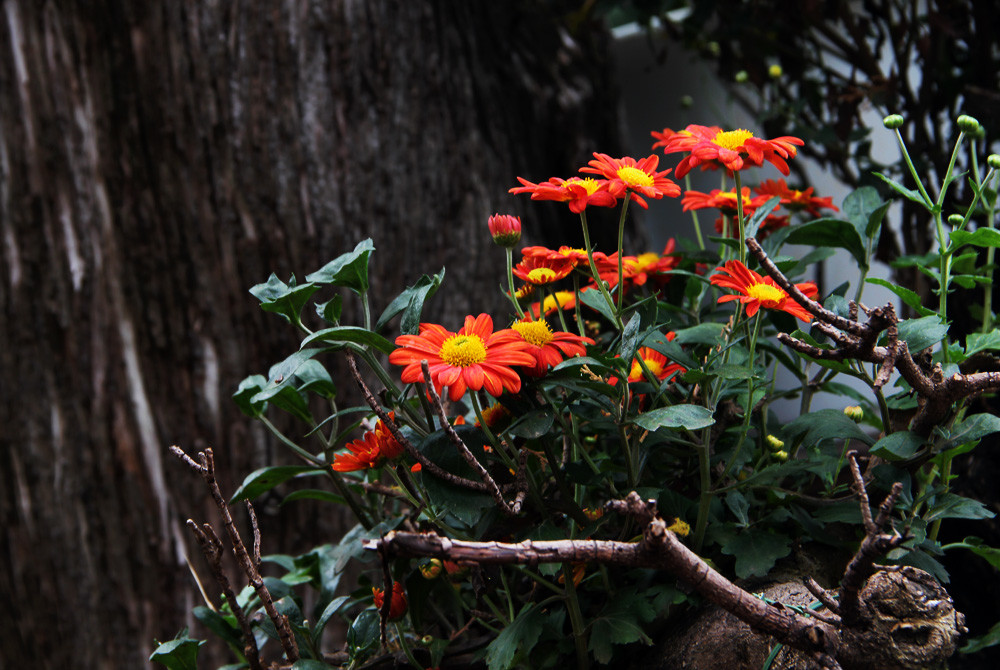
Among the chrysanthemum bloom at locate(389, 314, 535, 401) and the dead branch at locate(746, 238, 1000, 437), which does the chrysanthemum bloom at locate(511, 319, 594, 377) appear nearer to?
the chrysanthemum bloom at locate(389, 314, 535, 401)

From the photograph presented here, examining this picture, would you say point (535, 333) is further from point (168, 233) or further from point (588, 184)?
point (168, 233)

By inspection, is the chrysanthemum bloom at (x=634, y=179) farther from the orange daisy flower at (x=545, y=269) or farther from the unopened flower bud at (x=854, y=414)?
the unopened flower bud at (x=854, y=414)

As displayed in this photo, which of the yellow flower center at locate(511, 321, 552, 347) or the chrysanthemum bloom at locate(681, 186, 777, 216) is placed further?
the chrysanthemum bloom at locate(681, 186, 777, 216)

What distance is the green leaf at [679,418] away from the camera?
42 cm

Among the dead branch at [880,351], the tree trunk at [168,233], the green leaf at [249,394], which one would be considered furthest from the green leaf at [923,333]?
the tree trunk at [168,233]

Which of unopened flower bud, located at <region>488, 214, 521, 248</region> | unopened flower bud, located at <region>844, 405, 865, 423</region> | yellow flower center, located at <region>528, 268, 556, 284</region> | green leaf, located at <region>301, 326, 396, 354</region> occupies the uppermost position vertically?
unopened flower bud, located at <region>488, 214, 521, 248</region>

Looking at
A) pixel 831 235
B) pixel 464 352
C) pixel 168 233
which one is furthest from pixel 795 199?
pixel 168 233

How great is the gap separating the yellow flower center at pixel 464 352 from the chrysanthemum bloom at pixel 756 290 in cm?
17

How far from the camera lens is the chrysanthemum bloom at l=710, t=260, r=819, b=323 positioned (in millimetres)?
462

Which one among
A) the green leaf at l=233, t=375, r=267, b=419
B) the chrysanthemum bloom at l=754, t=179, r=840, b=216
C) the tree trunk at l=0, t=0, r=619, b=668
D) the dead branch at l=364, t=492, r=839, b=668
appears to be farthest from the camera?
the tree trunk at l=0, t=0, r=619, b=668

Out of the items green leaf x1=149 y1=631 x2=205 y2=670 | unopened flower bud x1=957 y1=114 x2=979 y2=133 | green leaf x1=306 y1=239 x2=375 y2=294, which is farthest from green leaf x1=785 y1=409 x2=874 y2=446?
green leaf x1=149 y1=631 x2=205 y2=670

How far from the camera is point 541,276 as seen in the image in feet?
1.63

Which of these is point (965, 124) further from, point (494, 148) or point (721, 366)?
point (494, 148)

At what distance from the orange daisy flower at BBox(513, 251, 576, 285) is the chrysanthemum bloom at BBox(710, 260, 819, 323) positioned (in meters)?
0.10
